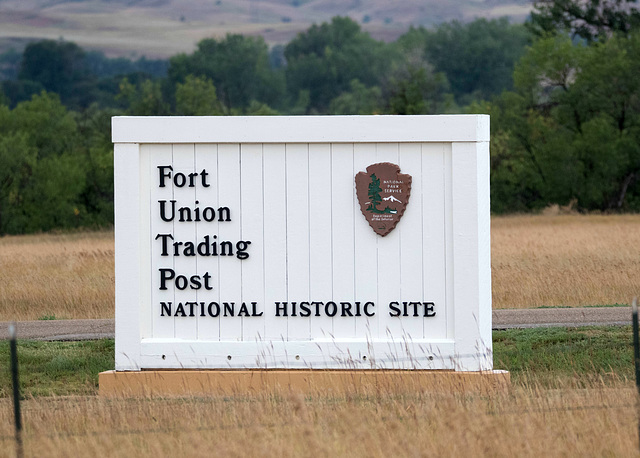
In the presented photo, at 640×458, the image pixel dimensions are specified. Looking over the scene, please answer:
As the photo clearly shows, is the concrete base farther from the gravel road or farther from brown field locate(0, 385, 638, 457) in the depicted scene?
the gravel road

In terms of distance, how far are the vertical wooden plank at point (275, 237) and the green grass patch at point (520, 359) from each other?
2.31 m

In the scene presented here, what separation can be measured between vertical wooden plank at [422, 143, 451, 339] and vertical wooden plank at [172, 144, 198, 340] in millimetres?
2039

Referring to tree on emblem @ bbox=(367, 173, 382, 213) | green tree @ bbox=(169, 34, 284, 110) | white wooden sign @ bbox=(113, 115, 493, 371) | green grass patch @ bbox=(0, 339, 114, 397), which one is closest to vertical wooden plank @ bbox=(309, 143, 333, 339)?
white wooden sign @ bbox=(113, 115, 493, 371)

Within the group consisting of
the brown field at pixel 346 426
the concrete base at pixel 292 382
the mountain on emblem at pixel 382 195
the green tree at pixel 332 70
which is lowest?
the concrete base at pixel 292 382

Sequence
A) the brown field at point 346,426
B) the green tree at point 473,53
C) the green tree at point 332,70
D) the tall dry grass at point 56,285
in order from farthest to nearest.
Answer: the green tree at point 473,53 → the green tree at point 332,70 → the tall dry grass at point 56,285 → the brown field at point 346,426

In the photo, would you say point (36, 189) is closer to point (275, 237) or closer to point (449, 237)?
point (275, 237)

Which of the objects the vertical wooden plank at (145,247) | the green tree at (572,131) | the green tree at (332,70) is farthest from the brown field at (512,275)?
the green tree at (332,70)

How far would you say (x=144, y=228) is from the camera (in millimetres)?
9195

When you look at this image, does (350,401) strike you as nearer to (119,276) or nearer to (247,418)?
(247,418)

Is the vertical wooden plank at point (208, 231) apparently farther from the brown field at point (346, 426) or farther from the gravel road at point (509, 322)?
the gravel road at point (509, 322)

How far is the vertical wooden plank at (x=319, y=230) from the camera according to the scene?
9.04 meters

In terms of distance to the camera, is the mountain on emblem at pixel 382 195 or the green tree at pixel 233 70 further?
the green tree at pixel 233 70

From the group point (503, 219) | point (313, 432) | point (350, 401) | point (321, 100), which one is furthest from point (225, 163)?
point (321, 100)

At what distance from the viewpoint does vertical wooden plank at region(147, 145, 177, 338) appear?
9.14 meters
